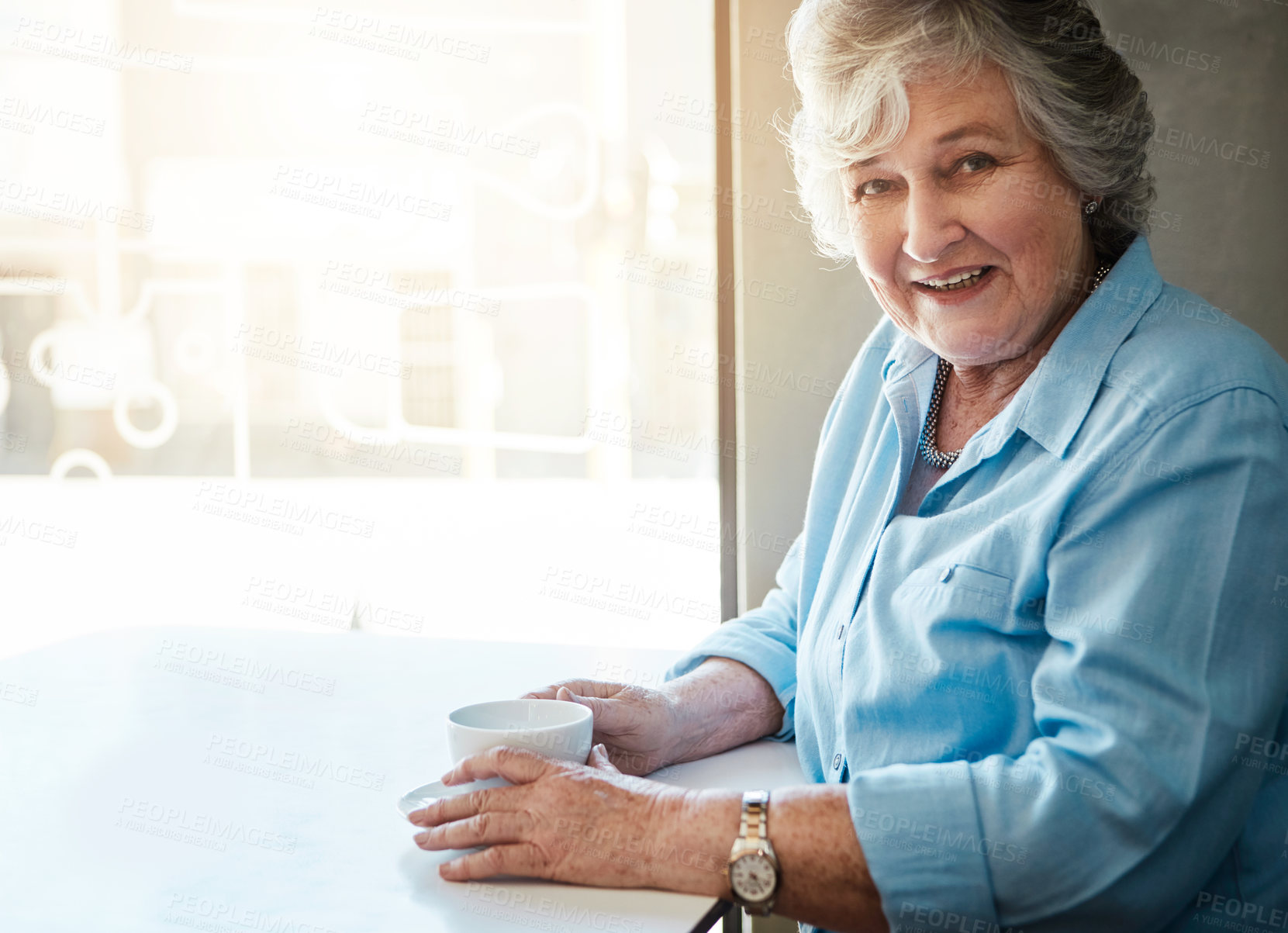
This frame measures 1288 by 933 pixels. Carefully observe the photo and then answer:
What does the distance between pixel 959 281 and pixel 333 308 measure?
2.49 m

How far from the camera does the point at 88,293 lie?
3.15m

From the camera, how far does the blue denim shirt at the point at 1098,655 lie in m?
0.78

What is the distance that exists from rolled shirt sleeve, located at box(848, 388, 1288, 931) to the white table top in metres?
0.18

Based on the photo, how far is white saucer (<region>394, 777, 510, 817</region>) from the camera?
89 cm

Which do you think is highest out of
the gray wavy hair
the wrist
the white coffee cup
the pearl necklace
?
the gray wavy hair

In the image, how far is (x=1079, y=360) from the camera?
3.16 ft

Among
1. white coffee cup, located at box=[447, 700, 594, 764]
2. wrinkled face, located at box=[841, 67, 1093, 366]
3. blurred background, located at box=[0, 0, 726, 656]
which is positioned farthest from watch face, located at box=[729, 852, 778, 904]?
blurred background, located at box=[0, 0, 726, 656]

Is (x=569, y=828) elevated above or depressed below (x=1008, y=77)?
below

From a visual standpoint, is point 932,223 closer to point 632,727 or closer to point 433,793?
point 632,727

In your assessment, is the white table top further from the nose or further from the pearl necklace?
the nose

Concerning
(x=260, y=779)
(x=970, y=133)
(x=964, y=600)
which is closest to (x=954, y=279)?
(x=970, y=133)

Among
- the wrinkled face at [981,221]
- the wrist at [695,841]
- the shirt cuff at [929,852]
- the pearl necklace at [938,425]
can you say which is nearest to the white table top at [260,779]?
the wrist at [695,841]

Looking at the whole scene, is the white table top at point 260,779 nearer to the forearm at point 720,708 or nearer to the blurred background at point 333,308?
the forearm at point 720,708

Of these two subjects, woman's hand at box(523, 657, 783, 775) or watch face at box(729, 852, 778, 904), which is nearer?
A: watch face at box(729, 852, 778, 904)
